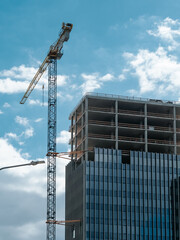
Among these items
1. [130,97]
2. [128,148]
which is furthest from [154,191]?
[130,97]

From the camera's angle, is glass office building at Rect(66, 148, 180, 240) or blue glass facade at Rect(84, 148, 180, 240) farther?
blue glass facade at Rect(84, 148, 180, 240)

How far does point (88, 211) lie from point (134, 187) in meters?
14.8

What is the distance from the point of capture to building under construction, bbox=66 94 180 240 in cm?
15850

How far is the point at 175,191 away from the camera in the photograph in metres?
166

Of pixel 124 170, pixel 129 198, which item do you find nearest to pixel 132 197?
pixel 129 198

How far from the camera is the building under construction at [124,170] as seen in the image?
15850 cm

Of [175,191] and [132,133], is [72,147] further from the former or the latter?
[175,191]

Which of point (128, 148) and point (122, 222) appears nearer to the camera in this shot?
point (122, 222)

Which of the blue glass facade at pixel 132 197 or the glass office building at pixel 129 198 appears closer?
the glass office building at pixel 129 198

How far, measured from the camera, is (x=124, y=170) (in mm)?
163375

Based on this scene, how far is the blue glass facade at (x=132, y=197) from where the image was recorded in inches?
6206

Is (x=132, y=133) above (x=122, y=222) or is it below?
above

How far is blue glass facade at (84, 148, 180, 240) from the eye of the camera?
517ft

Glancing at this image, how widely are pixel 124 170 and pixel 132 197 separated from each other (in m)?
7.72
